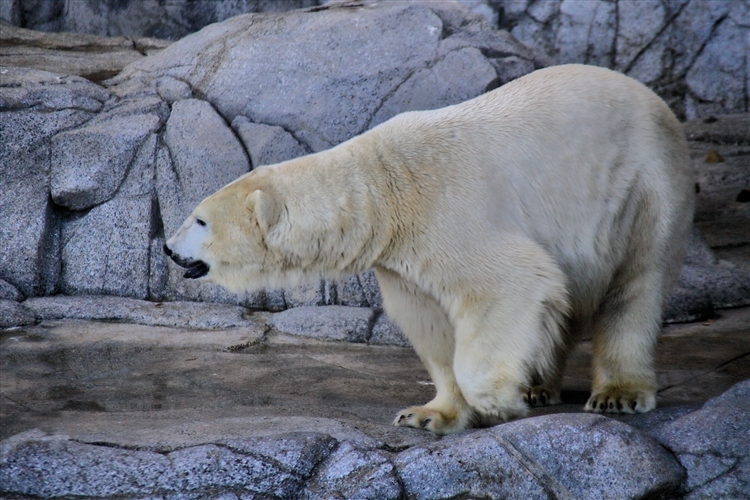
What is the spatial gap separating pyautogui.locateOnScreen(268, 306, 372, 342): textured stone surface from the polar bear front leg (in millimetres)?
1620

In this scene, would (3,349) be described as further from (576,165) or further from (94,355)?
(576,165)

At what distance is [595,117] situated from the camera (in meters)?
3.57

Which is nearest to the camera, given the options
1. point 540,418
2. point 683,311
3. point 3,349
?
point 540,418

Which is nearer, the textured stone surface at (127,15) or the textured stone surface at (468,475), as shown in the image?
the textured stone surface at (468,475)

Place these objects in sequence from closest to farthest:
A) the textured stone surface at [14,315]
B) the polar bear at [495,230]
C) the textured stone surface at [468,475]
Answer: the textured stone surface at [468,475], the polar bear at [495,230], the textured stone surface at [14,315]

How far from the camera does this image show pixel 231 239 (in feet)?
11.1

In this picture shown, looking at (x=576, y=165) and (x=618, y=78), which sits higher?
(x=618, y=78)

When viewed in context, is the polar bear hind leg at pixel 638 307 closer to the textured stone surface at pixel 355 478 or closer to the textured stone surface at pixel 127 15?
the textured stone surface at pixel 355 478

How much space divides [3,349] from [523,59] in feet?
13.6

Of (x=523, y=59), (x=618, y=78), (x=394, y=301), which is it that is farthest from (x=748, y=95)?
(x=394, y=301)

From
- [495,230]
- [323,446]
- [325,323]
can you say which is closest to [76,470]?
[323,446]

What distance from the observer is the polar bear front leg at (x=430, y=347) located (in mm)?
3406

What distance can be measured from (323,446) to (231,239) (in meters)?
0.94

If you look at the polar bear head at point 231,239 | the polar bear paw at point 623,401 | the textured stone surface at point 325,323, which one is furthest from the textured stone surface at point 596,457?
the textured stone surface at point 325,323
